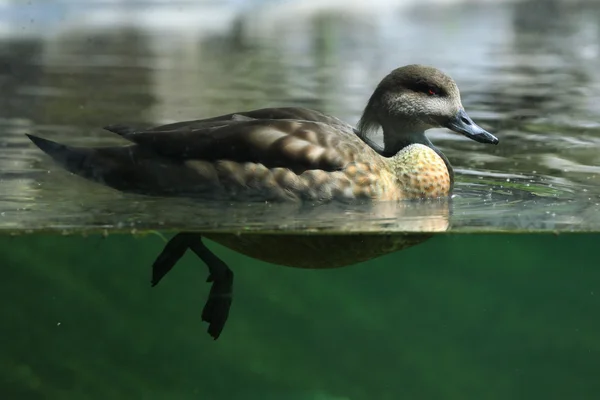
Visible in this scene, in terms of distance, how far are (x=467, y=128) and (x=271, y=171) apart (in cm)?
130

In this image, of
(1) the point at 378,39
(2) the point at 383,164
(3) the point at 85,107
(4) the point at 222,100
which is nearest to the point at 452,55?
(1) the point at 378,39

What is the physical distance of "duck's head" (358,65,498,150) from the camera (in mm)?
7266

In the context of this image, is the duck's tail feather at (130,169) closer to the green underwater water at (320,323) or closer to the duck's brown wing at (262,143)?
the duck's brown wing at (262,143)

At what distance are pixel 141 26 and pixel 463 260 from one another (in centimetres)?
1334

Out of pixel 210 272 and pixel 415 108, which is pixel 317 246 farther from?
pixel 415 108

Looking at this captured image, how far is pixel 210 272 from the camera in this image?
6750mm

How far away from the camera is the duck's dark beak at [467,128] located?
719 centimetres

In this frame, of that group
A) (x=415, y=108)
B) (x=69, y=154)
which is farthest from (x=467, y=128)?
(x=69, y=154)

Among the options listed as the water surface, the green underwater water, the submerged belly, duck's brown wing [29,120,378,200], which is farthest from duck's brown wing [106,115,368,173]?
the green underwater water

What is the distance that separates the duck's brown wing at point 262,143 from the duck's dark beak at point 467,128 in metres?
0.68

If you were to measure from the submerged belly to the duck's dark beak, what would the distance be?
2.90 feet

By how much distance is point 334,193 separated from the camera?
6.74 m

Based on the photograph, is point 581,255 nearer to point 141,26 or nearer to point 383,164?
point 383,164

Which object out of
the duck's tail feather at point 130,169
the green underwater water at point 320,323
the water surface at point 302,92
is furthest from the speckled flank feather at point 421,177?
the duck's tail feather at point 130,169
